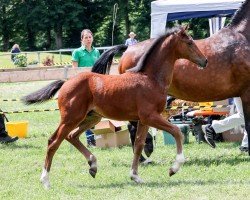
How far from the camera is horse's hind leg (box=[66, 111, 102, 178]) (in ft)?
27.7

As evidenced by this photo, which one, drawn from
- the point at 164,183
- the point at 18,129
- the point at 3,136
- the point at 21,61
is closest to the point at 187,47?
the point at 164,183

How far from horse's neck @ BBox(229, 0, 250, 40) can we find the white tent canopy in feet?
13.4

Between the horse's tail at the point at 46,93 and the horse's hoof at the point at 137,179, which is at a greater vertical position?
the horse's tail at the point at 46,93

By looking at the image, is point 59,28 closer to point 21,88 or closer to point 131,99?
point 21,88

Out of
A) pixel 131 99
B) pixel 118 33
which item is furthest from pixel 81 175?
pixel 118 33

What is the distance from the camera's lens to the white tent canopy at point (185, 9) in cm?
1398

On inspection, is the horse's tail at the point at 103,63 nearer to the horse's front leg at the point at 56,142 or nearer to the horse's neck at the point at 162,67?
the horse's neck at the point at 162,67

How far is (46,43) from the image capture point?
202ft

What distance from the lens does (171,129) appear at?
7.91m

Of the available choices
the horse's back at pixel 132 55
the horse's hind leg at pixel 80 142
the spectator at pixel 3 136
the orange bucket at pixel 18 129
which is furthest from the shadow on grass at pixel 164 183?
the orange bucket at pixel 18 129

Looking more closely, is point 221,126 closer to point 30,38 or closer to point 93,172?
point 93,172

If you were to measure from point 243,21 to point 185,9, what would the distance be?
4.48m

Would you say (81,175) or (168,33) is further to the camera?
(81,175)

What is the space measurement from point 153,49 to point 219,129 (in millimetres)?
3222
